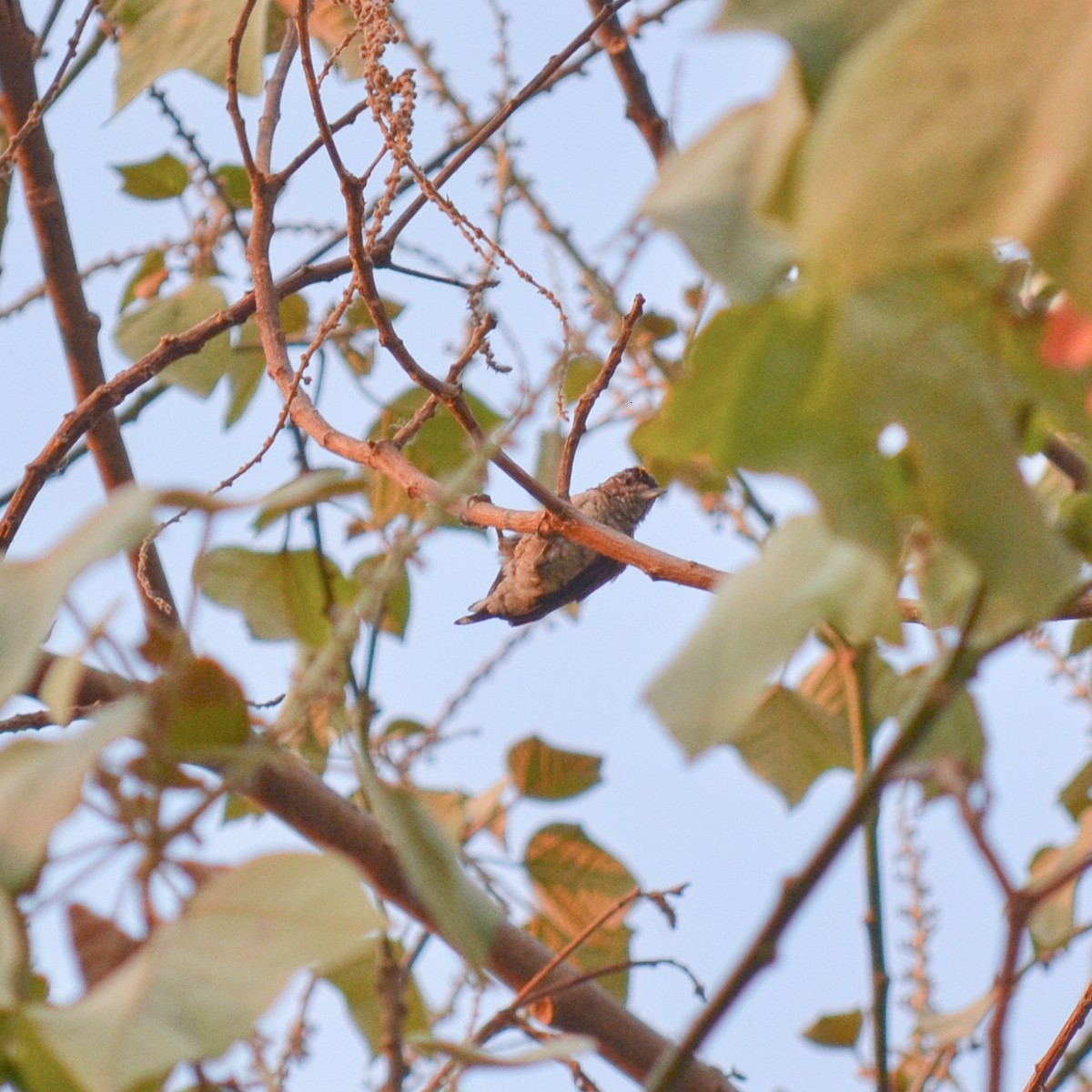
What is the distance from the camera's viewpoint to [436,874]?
384 mm

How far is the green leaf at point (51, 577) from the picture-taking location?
385 millimetres

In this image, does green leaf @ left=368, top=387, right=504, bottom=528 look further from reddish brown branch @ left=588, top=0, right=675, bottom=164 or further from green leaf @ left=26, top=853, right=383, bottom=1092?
green leaf @ left=26, top=853, right=383, bottom=1092

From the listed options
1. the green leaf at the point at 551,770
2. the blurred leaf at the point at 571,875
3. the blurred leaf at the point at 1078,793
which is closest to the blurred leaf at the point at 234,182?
the green leaf at the point at 551,770

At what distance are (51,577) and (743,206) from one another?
24 cm

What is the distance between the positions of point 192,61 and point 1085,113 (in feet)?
3.08

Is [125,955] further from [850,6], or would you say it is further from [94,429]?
[94,429]

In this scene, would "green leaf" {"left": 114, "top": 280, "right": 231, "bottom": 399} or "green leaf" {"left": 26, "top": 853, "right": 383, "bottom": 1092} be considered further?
"green leaf" {"left": 114, "top": 280, "right": 231, "bottom": 399}

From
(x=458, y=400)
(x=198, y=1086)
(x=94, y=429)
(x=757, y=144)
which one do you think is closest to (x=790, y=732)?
(x=458, y=400)

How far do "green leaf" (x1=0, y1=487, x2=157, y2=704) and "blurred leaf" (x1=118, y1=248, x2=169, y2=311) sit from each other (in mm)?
1408

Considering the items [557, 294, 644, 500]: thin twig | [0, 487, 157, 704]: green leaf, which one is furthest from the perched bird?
[0, 487, 157, 704]: green leaf

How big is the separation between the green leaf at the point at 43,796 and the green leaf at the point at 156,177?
4.56ft

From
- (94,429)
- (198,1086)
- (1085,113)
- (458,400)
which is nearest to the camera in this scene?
(1085,113)

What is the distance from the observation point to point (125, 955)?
0.48 m

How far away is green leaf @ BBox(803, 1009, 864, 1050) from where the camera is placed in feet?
3.06
